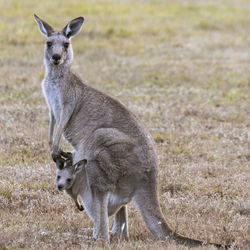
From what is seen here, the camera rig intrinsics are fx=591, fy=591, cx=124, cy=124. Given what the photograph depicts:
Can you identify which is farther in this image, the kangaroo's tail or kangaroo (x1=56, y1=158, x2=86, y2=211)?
kangaroo (x1=56, y1=158, x2=86, y2=211)

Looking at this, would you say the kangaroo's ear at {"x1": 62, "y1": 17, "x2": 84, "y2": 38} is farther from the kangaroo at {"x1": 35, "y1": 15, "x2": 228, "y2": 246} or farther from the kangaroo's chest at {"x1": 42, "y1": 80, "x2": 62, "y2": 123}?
the kangaroo at {"x1": 35, "y1": 15, "x2": 228, "y2": 246}

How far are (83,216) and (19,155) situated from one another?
2.10 meters

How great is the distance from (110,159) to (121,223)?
2.53ft

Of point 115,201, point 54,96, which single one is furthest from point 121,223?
point 54,96

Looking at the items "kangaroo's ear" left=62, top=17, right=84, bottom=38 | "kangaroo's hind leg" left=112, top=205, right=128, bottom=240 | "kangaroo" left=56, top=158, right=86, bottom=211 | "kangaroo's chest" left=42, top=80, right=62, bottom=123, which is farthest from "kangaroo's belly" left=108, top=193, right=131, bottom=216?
"kangaroo's ear" left=62, top=17, right=84, bottom=38

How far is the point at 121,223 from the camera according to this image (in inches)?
224

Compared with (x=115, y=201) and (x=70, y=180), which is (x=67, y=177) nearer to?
(x=70, y=180)

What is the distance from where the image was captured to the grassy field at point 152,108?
230 inches

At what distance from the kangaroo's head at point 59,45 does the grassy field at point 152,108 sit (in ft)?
4.67

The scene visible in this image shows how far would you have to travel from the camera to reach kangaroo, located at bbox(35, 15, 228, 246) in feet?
17.2

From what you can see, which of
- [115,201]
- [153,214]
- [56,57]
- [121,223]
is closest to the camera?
[153,214]

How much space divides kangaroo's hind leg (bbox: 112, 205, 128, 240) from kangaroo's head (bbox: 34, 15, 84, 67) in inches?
71.4

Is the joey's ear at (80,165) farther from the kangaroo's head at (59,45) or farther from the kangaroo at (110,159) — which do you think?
the kangaroo's head at (59,45)

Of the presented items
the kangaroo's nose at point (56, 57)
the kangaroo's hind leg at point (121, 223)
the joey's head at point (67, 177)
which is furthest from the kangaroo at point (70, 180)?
the kangaroo's nose at point (56, 57)
